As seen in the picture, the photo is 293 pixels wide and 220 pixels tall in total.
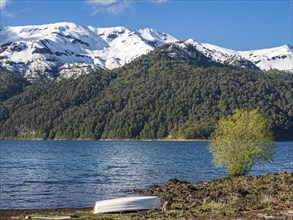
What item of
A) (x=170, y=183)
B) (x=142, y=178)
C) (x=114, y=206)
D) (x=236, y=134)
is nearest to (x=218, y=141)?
(x=236, y=134)

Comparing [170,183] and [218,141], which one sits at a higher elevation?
[218,141]

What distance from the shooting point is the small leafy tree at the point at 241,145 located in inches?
2623

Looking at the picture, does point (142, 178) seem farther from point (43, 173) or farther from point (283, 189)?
point (283, 189)

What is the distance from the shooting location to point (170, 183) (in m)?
62.5

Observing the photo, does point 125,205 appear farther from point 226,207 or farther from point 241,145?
point 241,145

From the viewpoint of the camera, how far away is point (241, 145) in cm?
6675

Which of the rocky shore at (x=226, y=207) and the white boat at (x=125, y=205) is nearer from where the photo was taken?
the rocky shore at (x=226, y=207)

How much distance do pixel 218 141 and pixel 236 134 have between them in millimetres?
2532

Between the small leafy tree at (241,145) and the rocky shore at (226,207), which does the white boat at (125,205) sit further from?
the small leafy tree at (241,145)

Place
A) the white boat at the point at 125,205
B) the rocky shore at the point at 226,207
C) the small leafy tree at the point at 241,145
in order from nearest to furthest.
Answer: the rocky shore at the point at 226,207, the white boat at the point at 125,205, the small leafy tree at the point at 241,145

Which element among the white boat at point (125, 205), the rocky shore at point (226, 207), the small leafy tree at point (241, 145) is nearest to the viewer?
the rocky shore at point (226, 207)

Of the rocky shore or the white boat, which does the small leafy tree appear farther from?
the white boat

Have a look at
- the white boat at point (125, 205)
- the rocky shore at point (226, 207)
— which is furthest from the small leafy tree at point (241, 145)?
the white boat at point (125, 205)

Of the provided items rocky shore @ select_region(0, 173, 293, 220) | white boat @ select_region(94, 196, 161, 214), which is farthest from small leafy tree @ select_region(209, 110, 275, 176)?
white boat @ select_region(94, 196, 161, 214)
